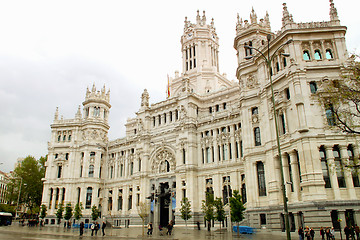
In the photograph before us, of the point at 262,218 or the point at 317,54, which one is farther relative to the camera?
the point at 262,218

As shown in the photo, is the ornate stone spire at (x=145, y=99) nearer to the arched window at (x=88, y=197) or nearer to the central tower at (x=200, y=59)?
the central tower at (x=200, y=59)

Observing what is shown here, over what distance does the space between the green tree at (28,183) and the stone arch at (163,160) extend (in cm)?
4462

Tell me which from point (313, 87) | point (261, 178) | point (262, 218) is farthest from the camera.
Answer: point (261, 178)

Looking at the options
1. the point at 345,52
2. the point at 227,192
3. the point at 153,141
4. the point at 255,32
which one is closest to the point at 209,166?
the point at 227,192

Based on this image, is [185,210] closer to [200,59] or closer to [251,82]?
[251,82]

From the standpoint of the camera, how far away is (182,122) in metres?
57.4

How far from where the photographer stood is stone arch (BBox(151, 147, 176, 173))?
59.0 meters

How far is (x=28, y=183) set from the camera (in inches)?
3312

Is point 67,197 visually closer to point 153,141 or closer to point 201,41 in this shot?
point 153,141

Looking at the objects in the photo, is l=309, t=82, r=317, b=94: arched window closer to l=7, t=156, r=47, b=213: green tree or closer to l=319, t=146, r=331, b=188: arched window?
l=319, t=146, r=331, b=188: arched window


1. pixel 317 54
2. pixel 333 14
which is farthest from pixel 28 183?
pixel 333 14

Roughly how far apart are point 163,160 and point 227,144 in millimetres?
15316

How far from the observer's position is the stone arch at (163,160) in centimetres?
5903

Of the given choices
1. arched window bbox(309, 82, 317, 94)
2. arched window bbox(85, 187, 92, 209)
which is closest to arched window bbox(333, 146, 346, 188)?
arched window bbox(309, 82, 317, 94)
